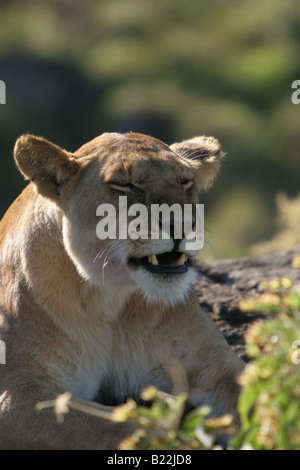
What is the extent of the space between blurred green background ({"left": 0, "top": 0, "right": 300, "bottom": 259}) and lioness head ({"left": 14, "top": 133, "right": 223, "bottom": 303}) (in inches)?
319

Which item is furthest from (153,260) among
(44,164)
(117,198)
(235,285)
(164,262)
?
(235,285)

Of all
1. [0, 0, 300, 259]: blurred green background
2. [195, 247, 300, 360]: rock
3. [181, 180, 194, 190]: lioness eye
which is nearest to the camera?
[181, 180, 194, 190]: lioness eye

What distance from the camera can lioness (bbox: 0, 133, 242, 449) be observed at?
139 inches

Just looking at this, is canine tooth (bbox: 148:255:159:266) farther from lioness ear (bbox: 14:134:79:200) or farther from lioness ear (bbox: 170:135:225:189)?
lioness ear (bbox: 170:135:225:189)

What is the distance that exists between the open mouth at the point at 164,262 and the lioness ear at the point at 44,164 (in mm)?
542

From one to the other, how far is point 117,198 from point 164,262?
37 centimetres

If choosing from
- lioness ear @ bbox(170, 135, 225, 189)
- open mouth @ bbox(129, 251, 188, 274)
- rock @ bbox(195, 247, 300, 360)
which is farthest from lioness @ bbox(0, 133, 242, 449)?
rock @ bbox(195, 247, 300, 360)

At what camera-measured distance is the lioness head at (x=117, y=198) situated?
11.7 feet

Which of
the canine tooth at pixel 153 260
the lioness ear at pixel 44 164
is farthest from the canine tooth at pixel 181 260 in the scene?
the lioness ear at pixel 44 164

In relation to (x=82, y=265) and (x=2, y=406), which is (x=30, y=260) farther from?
(x=2, y=406)

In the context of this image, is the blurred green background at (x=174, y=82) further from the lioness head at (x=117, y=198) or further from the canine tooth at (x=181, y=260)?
the canine tooth at (x=181, y=260)

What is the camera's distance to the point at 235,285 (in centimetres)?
551

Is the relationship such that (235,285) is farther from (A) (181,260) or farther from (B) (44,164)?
(B) (44,164)

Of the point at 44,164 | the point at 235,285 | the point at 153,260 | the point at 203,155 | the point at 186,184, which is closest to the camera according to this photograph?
the point at 153,260
